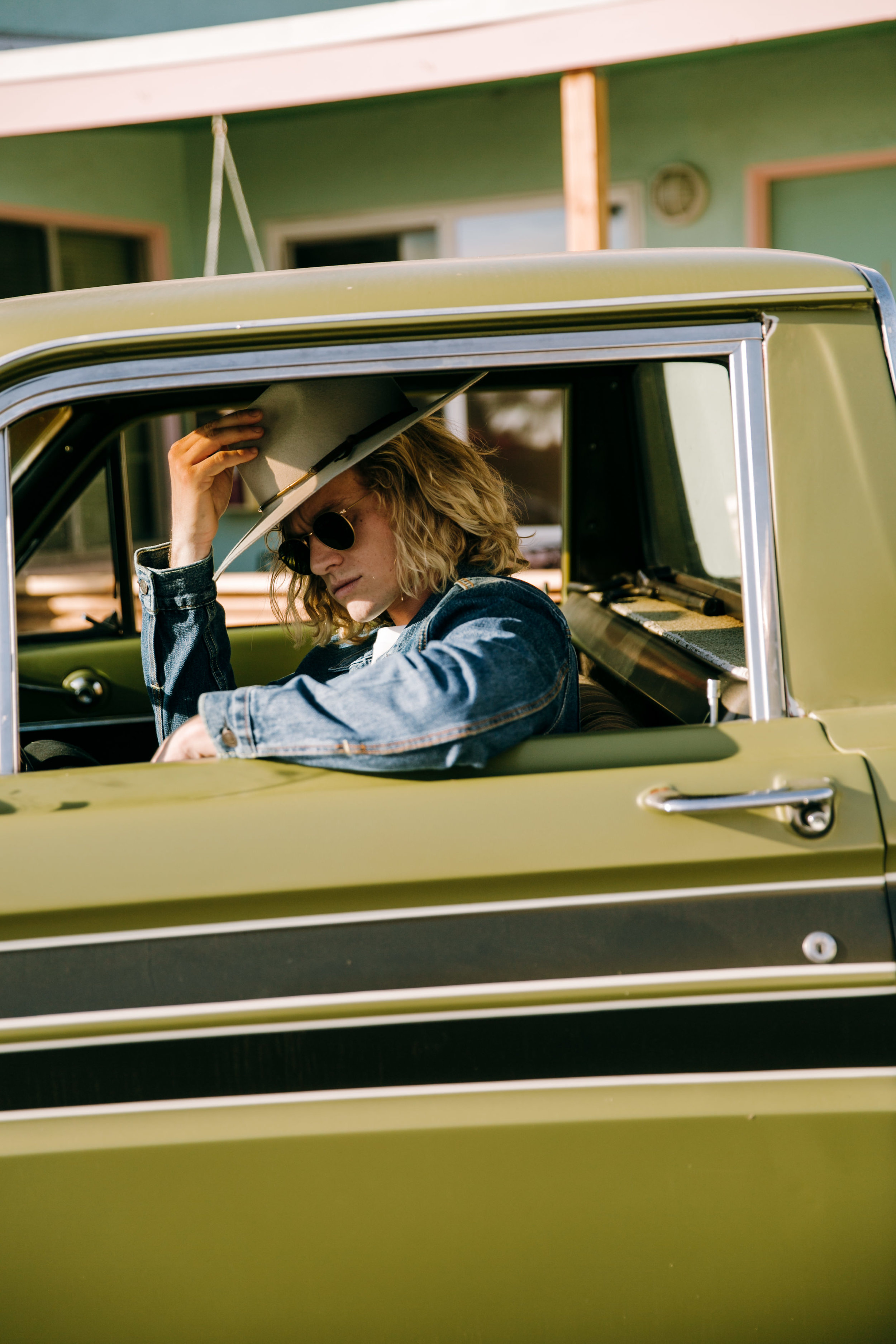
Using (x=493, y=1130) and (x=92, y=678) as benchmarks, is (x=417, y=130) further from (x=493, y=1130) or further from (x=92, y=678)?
(x=493, y=1130)

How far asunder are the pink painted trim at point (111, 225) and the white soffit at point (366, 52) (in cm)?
160

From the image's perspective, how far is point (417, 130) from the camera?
679 centimetres

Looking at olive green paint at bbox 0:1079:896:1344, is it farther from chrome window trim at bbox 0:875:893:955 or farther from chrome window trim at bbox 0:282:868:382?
chrome window trim at bbox 0:282:868:382

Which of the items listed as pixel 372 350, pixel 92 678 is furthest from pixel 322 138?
pixel 372 350

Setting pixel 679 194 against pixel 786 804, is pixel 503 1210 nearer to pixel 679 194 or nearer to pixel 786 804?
pixel 786 804

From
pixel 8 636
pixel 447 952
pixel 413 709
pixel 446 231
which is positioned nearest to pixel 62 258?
pixel 446 231

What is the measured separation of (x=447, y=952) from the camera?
128 centimetres

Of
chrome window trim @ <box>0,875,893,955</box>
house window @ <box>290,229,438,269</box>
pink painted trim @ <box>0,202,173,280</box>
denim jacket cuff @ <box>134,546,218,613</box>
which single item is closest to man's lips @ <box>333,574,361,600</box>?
denim jacket cuff @ <box>134,546,218,613</box>

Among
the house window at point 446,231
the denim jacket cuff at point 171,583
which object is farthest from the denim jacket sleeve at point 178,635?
the house window at point 446,231

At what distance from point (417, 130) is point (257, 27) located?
2.20 m

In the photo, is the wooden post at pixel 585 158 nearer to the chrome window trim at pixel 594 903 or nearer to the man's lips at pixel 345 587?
the man's lips at pixel 345 587

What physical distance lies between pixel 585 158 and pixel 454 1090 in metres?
4.18

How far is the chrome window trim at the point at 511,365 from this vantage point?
1.39 m

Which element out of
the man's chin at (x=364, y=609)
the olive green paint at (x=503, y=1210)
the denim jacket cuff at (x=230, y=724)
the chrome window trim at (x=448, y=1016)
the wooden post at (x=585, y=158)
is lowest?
the olive green paint at (x=503, y=1210)
